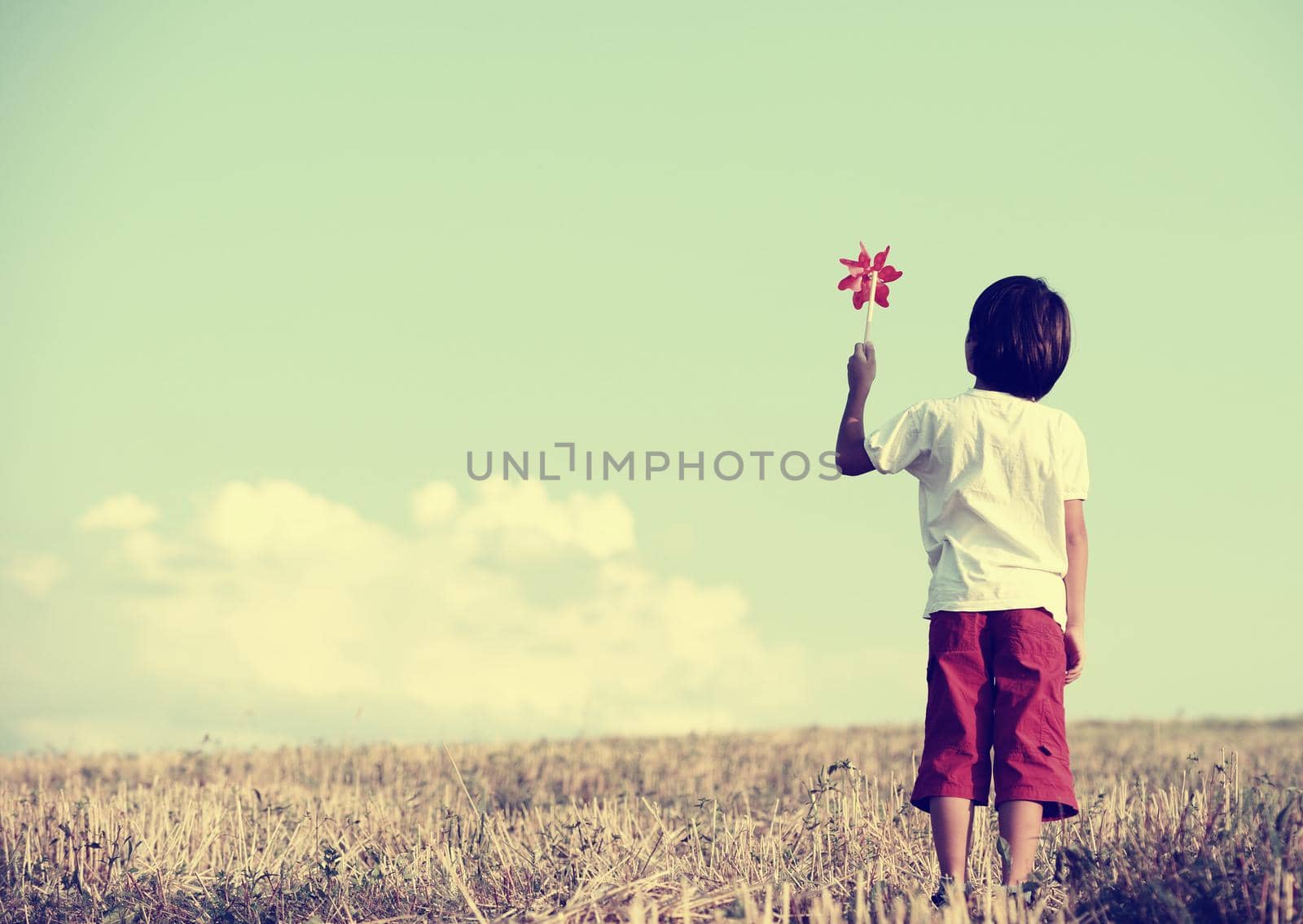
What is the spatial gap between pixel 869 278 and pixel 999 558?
53.1 inches

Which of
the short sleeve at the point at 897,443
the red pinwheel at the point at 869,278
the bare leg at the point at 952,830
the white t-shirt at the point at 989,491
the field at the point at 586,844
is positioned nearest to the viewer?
the field at the point at 586,844

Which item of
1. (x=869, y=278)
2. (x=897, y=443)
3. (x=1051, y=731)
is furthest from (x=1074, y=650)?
(x=869, y=278)

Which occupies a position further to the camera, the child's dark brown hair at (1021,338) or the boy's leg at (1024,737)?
the child's dark brown hair at (1021,338)

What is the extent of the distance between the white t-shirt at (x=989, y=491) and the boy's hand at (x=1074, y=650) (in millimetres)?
100

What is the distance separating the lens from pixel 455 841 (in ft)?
22.0

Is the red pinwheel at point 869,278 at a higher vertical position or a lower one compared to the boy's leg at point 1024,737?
higher

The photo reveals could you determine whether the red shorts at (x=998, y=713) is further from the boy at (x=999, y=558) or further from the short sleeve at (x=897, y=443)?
the short sleeve at (x=897, y=443)

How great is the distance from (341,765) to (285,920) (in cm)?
542

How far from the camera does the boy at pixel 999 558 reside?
4.81 metres

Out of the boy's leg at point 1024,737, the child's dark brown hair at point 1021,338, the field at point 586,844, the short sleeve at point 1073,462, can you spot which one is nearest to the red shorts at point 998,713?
the boy's leg at point 1024,737

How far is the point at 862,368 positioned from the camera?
5211 mm

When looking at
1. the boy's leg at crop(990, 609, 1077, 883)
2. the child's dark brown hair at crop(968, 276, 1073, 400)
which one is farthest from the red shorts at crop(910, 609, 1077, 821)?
the child's dark brown hair at crop(968, 276, 1073, 400)

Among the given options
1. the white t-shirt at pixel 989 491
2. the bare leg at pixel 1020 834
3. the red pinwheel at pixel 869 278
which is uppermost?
the red pinwheel at pixel 869 278

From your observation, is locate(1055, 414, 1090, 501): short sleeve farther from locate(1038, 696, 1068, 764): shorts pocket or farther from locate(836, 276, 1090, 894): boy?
locate(1038, 696, 1068, 764): shorts pocket
